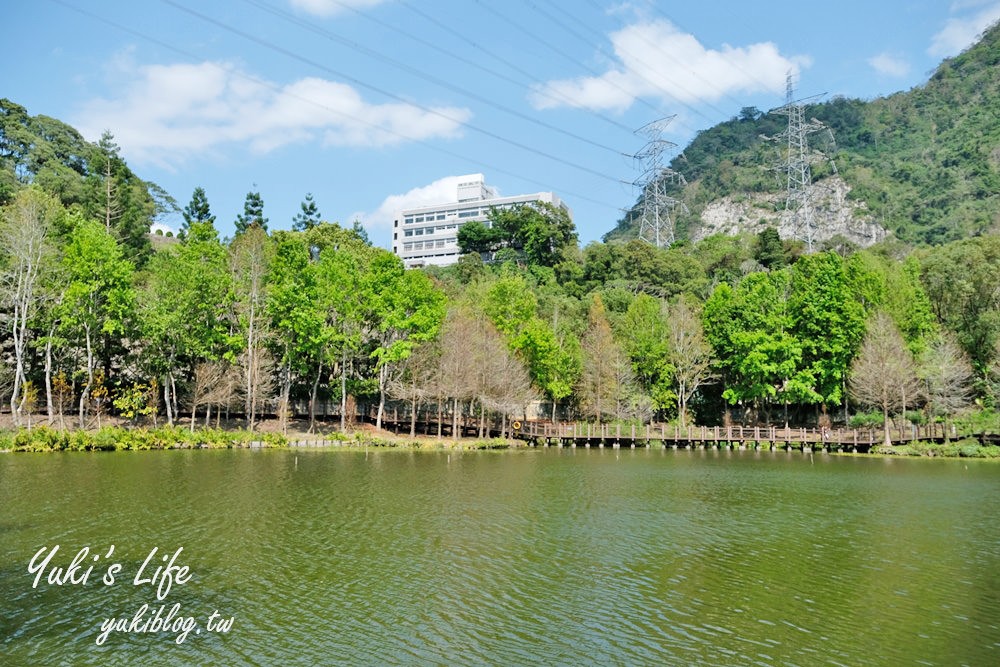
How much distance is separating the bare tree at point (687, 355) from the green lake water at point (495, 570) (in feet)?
92.4

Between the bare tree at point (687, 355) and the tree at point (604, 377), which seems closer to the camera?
the tree at point (604, 377)

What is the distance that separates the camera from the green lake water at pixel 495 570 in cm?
1176

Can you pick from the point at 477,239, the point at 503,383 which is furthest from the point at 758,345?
Result: the point at 477,239

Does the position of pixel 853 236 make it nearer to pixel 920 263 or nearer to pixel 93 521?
pixel 920 263

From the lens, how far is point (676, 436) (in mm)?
53938

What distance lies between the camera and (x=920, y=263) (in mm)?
60906

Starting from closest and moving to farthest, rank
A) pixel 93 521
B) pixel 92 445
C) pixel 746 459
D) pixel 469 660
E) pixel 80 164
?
pixel 469 660, pixel 93 521, pixel 92 445, pixel 746 459, pixel 80 164

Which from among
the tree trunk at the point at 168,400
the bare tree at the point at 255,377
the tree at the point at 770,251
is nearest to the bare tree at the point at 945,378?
the tree at the point at 770,251

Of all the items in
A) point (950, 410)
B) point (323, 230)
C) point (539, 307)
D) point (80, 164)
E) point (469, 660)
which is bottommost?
point (469, 660)

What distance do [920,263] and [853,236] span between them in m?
74.4

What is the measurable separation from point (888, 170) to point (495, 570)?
154520 millimetres

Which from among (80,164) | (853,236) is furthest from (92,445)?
(853,236)

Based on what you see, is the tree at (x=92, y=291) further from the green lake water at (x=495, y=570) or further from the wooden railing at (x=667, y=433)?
the wooden railing at (x=667, y=433)

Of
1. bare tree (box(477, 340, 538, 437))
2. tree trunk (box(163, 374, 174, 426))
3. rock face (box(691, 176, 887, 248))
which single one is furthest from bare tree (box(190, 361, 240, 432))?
rock face (box(691, 176, 887, 248))
